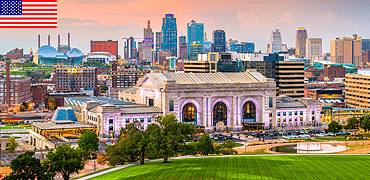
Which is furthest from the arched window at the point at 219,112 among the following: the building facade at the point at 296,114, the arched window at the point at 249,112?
the building facade at the point at 296,114

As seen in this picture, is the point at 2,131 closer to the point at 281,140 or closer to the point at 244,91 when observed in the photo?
the point at 244,91

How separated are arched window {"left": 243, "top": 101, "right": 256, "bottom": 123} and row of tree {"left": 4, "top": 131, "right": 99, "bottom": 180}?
86171 millimetres

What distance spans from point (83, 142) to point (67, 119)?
5634 centimetres

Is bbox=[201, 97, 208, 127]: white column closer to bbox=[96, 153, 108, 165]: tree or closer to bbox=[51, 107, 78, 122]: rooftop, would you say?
bbox=[51, 107, 78, 122]: rooftop

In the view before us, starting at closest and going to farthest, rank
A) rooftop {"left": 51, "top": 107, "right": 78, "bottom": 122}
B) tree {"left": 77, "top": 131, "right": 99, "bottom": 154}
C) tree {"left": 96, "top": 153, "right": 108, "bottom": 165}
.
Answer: tree {"left": 96, "top": 153, "right": 108, "bottom": 165}, tree {"left": 77, "top": 131, "right": 99, "bottom": 154}, rooftop {"left": 51, "top": 107, "right": 78, "bottom": 122}

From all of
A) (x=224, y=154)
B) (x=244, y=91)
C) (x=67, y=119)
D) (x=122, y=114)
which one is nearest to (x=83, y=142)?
(x=224, y=154)

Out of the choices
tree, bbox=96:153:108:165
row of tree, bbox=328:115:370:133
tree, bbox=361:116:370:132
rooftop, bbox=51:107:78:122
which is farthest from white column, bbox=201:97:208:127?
tree, bbox=96:153:108:165

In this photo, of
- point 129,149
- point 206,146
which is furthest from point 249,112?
point 129,149

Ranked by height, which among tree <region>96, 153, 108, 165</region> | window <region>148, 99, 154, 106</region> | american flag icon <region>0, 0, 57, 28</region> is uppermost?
american flag icon <region>0, 0, 57, 28</region>

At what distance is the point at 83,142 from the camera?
12406 centimetres

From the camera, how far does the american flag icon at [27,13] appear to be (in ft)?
362

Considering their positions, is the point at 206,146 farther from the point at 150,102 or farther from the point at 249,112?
the point at 249,112

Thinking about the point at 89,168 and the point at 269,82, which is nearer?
the point at 89,168

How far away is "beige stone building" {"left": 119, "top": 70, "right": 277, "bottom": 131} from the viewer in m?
176
